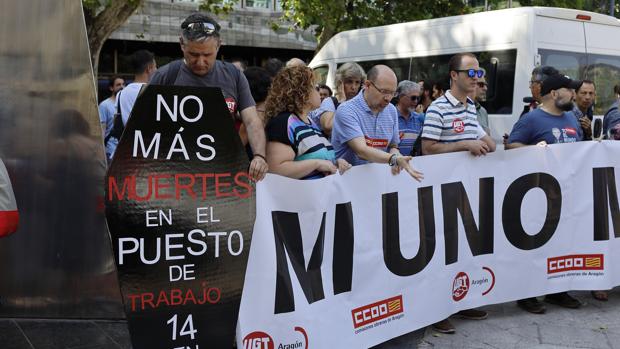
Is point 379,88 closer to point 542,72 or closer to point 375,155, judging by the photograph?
point 375,155

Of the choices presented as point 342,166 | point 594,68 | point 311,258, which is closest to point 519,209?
point 342,166

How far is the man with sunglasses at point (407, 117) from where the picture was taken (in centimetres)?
662

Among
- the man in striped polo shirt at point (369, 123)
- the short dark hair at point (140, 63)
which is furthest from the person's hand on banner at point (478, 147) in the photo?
the short dark hair at point (140, 63)

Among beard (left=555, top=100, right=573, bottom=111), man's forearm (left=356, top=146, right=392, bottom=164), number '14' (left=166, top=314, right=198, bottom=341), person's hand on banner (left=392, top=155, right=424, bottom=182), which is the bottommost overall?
number '14' (left=166, top=314, right=198, bottom=341)

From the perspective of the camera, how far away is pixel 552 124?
17.9ft

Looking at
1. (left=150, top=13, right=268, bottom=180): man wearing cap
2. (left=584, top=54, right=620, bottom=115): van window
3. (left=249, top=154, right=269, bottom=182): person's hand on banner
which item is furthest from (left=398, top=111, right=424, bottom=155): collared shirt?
(left=584, top=54, right=620, bottom=115): van window

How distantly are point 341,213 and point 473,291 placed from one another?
4.61ft

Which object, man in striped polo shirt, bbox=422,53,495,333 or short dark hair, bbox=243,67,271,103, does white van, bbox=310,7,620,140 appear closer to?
man in striped polo shirt, bbox=422,53,495,333

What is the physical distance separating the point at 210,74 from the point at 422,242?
68.1 inches

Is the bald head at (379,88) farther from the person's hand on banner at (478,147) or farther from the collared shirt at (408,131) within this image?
the collared shirt at (408,131)

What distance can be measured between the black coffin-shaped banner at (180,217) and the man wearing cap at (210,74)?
0.27 metres

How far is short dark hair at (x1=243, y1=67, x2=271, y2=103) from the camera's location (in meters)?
4.72

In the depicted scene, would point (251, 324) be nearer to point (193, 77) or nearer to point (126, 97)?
point (193, 77)

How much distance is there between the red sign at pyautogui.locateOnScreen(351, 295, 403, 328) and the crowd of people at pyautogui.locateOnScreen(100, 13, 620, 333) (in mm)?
517
